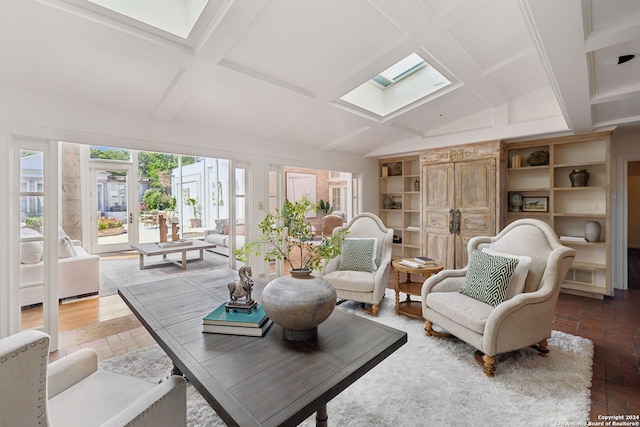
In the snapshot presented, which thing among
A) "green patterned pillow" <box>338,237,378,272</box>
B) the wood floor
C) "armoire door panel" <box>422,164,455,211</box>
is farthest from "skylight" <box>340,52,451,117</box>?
the wood floor

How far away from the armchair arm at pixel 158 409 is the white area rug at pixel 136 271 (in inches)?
152

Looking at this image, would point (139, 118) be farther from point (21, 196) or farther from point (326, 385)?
point (326, 385)

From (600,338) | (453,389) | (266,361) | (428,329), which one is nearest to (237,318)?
(266,361)

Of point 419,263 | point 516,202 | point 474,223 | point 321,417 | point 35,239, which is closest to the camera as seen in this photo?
point 321,417

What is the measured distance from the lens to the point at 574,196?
425 centimetres

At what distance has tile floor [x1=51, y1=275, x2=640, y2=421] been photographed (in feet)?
6.45

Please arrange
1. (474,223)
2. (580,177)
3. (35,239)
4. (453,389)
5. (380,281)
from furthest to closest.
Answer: (474,223) → (580,177) → (380,281) → (35,239) → (453,389)

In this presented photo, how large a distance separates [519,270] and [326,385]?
2219 millimetres

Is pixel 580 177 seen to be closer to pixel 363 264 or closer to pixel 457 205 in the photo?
pixel 457 205

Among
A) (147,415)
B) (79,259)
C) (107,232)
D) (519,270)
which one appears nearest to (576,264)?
(519,270)

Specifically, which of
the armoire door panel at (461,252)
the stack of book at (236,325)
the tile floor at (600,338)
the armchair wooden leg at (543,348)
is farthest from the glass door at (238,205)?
the armchair wooden leg at (543,348)

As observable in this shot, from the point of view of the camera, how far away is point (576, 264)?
4.08m

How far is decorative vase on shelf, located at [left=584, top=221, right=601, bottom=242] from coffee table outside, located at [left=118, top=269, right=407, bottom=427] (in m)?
4.09

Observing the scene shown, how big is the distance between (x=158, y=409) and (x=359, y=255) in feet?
9.12
